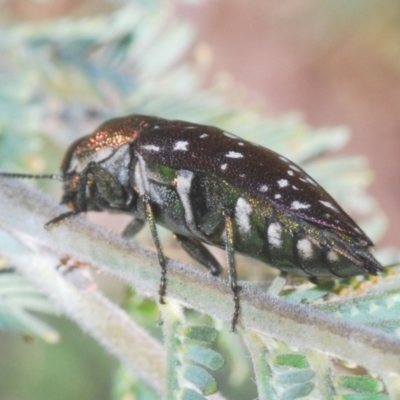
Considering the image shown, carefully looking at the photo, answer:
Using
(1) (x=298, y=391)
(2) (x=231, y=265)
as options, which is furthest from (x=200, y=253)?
(1) (x=298, y=391)

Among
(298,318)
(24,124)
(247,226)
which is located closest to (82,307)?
(247,226)

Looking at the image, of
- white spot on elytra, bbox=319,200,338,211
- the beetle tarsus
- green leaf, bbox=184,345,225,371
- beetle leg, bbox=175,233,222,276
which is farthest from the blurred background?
green leaf, bbox=184,345,225,371

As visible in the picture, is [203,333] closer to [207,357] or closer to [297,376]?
[207,357]

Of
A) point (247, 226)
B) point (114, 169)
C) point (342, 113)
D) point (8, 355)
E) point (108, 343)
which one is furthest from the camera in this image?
point (342, 113)

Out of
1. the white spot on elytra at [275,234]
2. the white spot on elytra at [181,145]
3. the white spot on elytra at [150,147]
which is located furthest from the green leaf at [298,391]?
the white spot on elytra at [150,147]

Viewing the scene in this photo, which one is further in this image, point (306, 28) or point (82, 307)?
point (306, 28)

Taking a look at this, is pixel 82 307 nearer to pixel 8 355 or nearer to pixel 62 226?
pixel 62 226
